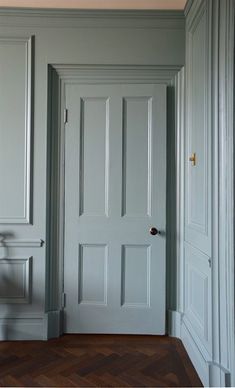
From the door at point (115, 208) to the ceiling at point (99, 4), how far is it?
0.61 m

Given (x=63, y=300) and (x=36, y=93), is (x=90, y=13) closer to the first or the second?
(x=36, y=93)

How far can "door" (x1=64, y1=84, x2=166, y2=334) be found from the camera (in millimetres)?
2436

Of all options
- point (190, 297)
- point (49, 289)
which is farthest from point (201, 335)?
point (49, 289)

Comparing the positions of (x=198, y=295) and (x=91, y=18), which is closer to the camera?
(x=198, y=295)

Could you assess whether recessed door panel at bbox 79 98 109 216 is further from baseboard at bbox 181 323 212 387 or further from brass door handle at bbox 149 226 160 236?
baseboard at bbox 181 323 212 387

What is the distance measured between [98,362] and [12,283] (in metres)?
0.90

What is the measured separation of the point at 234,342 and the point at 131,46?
2205mm

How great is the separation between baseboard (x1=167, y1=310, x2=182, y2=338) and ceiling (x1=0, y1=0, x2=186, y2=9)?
8.08 feet

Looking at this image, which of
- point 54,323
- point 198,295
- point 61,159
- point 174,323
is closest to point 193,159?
point 198,295

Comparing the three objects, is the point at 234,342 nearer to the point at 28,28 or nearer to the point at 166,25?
the point at 166,25

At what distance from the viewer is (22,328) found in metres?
2.37

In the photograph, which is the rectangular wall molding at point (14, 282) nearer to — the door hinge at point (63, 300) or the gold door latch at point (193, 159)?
the door hinge at point (63, 300)

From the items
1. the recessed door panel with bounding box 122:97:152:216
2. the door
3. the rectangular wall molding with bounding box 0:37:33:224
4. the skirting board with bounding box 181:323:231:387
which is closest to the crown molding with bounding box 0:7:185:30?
the rectangular wall molding with bounding box 0:37:33:224

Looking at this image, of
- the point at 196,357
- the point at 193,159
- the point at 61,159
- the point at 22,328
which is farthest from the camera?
the point at 61,159
